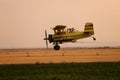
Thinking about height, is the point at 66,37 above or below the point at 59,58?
above

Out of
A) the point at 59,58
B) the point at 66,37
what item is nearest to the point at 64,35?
the point at 66,37

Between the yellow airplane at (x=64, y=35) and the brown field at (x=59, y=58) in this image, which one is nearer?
the brown field at (x=59, y=58)

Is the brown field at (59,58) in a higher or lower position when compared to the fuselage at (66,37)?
lower

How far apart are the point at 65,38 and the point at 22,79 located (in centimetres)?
2849

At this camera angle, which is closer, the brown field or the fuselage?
the brown field

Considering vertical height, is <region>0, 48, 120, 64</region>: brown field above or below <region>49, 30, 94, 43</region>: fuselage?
below

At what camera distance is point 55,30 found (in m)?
56.2

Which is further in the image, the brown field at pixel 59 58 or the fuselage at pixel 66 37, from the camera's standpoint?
the fuselage at pixel 66 37

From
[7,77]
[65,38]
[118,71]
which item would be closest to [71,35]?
[65,38]

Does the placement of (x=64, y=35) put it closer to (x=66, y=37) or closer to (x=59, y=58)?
(x=66, y=37)

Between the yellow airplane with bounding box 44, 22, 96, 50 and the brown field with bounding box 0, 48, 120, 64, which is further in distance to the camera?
the yellow airplane with bounding box 44, 22, 96, 50

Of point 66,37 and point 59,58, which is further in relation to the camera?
point 66,37

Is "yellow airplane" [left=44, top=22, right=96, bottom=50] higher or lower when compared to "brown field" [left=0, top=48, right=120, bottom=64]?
higher

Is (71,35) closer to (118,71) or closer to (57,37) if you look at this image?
(57,37)
